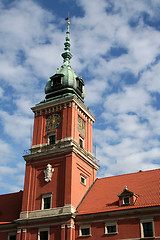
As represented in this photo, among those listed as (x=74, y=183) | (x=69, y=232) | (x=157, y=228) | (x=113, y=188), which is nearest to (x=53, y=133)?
(x=74, y=183)

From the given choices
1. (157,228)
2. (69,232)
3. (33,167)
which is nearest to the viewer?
(157,228)

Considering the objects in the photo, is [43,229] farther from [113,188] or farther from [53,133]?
[53,133]

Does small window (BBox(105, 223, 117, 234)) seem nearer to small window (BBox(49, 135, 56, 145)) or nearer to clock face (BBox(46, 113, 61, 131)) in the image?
small window (BBox(49, 135, 56, 145))

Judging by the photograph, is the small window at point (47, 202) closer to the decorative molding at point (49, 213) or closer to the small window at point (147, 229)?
the decorative molding at point (49, 213)

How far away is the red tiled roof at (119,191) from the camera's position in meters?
29.8

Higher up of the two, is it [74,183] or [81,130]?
[81,130]

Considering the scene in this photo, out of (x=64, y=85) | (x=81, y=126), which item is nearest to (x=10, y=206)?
(x=81, y=126)

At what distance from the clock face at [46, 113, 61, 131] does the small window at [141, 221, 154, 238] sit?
45.8 feet

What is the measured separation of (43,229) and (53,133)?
1005cm

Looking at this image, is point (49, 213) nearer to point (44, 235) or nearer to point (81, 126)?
point (44, 235)

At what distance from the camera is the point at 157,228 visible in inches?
1060

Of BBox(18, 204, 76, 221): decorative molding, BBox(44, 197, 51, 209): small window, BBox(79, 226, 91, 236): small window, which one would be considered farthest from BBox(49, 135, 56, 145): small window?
BBox(79, 226, 91, 236): small window

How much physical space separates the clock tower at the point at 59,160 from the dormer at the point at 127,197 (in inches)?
175

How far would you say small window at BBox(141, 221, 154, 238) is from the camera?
27194 mm
